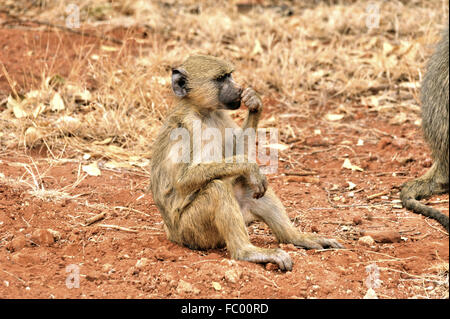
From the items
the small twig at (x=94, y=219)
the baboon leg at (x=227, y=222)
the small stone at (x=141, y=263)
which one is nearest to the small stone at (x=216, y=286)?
the baboon leg at (x=227, y=222)

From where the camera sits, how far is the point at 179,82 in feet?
14.4

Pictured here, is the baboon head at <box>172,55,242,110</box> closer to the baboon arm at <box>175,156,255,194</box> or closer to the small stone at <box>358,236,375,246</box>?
the baboon arm at <box>175,156,255,194</box>

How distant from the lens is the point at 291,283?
358 centimetres

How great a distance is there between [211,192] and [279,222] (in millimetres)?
660

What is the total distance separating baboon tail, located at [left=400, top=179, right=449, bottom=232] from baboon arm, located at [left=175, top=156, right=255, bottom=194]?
5.22 ft

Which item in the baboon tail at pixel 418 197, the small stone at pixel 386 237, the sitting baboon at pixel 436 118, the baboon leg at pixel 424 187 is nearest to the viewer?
the small stone at pixel 386 237

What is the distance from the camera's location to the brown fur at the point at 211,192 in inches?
152

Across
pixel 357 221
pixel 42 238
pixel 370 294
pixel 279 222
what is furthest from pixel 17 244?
pixel 357 221

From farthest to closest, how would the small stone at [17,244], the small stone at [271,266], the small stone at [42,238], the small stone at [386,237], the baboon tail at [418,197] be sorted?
the baboon tail at [418,197] < the small stone at [386,237] < the small stone at [42,238] < the small stone at [17,244] < the small stone at [271,266]

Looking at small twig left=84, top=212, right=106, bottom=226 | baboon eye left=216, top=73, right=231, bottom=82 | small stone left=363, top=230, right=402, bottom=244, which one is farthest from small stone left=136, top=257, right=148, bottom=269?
small stone left=363, top=230, right=402, bottom=244

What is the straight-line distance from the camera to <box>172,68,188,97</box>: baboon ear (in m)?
4.36

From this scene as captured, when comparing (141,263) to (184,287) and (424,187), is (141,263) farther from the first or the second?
(424,187)

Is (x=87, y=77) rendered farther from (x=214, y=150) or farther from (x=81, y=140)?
(x=214, y=150)

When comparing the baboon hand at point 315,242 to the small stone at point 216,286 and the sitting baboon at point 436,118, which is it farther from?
the small stone at point 216,286
